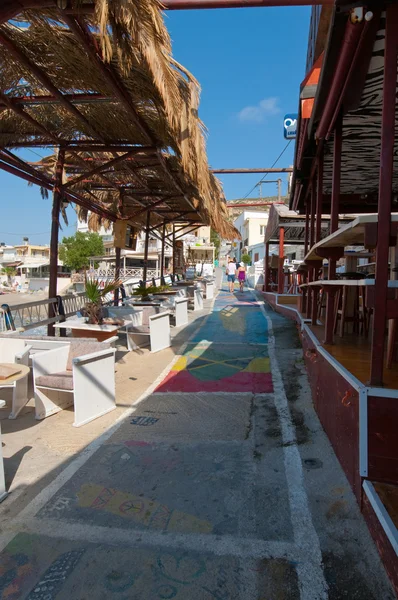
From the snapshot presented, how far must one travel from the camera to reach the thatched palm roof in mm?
3678

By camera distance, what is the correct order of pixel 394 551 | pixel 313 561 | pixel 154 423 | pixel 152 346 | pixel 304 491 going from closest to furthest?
pixel 394 551 < pixel 313 561 < pixel 304 491 < pixel 154 423 < pixel 152 346

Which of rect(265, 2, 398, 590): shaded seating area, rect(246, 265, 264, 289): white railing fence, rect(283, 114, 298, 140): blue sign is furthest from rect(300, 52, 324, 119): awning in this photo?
rect(246, 265, 264, 289): white railing fence

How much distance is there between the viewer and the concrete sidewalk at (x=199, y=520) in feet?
6.56

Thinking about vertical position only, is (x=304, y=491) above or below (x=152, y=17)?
below

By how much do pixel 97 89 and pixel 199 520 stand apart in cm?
525

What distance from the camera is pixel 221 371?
6.00 metres

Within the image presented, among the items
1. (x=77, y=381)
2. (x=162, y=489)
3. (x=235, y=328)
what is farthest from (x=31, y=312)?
(x=162, y=489)

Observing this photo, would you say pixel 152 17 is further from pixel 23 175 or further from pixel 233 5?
pixel 23 175

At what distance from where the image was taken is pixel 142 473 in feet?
10.1

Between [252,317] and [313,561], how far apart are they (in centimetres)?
901

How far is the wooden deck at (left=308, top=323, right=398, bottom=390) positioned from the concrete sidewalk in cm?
79

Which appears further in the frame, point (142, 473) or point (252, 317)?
point (252, 317)

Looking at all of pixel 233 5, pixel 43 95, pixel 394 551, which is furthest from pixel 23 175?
pixel 394 551

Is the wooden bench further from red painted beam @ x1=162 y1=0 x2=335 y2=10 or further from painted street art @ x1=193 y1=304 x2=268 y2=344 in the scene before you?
red painted beam @ x1=162 y1=0 x2=335 y2=10
